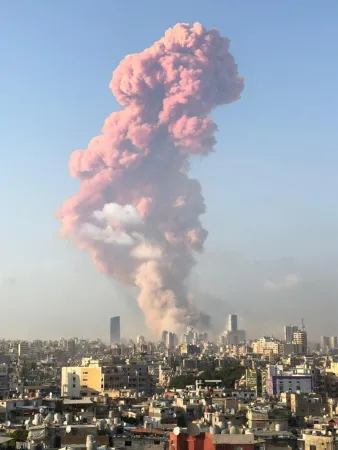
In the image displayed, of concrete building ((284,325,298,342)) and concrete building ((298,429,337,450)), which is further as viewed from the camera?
concrete building ((284,325,298,342))

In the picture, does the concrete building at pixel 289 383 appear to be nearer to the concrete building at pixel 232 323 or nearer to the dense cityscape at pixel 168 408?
the dense cityscape at pixel 168 408

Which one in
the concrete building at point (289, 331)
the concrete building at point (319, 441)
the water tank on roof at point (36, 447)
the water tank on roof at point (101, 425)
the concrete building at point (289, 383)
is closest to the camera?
the water tank on roof at point (36, 447)

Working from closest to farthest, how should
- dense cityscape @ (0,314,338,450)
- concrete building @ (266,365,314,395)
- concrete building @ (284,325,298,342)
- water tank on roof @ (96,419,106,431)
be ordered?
dense cityscape @ (0,314,338,450) < water tank on roof @ (96,419,106,431) < concrete building @ (266,365,314,395) < concrete building @ (284,325,298,342)

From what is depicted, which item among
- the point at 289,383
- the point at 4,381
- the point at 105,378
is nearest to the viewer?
the point at 289,383

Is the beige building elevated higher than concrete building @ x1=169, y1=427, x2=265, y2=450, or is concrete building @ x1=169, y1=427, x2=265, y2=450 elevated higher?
the beige building

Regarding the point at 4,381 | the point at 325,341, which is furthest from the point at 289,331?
the point at 4,381

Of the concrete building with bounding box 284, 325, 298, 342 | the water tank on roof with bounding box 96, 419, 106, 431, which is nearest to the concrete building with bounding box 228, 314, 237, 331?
the concrete building with bounding box 284, 325, 298, 342

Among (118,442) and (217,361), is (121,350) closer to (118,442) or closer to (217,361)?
(217,361)

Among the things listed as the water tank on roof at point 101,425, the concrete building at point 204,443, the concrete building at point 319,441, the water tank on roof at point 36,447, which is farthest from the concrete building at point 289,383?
the water tank on roof at point 36,447

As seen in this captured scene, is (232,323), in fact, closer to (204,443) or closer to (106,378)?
(106,378)

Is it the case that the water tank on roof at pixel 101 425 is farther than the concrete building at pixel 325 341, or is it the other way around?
the concrete building at pixel 325 341

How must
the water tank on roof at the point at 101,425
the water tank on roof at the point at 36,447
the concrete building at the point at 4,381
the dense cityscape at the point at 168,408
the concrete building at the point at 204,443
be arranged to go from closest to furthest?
the concrete building at the point at 204,443 < the water tank on roof at the point at 36,447 < the dense cityscape at the point at 168,408 < the water tank on roof at the point at 101,425 < the concrete building at the point at 4,381

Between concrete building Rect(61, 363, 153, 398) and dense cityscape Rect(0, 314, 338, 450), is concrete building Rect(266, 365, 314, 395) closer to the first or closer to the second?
dense cityscape Rect(0, 314, 338, 450)
